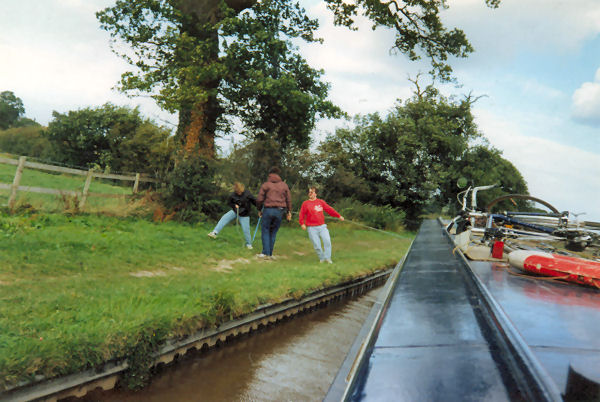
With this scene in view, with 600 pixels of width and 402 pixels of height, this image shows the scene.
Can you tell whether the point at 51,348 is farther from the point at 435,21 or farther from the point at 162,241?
the point at 435,21

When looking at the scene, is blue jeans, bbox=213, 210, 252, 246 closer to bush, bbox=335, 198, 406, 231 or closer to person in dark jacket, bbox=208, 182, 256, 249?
person in dark jacket, bbox=208, 182, 256, 249

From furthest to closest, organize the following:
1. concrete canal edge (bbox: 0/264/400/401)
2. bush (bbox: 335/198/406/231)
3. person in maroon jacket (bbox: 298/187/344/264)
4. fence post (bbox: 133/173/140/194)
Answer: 1. bush (bbox: 335/198/406/231)
2. fence post (bbox: 133/173/140/194)
3. person in maroon jacket (bbox: 298/187/344/264)
4. concrete canal edge (bbox: 0/264/400/401)

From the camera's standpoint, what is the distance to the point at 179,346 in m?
4.16

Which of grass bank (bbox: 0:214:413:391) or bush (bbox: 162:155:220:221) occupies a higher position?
bush (bbox: 162:155:220:221)

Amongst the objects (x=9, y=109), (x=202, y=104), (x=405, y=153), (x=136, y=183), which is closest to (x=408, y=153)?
(x=405, y=153)

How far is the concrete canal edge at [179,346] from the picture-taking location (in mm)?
2938

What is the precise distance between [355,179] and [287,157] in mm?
7831

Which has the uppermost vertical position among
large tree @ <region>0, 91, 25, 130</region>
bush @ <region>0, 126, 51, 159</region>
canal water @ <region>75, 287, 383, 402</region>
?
large tree @ <region>0, 91, 25, 130</region>

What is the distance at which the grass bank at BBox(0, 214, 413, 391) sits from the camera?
3.36 meters

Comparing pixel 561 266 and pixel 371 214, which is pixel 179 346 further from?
pixel 371 214

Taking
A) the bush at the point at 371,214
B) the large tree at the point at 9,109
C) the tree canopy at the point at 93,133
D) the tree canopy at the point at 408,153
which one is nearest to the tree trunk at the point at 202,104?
the bush at the point at 371,214

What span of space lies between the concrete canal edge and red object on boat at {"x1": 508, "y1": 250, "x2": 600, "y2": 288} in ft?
9.73

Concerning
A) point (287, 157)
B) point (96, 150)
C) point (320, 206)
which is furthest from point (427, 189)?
point (96, 150)

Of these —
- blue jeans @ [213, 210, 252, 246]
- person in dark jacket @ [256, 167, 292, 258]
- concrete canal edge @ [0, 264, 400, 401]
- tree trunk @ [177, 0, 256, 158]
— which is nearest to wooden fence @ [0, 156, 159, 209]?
tree trunk @ [177, 0, 256, 158]
